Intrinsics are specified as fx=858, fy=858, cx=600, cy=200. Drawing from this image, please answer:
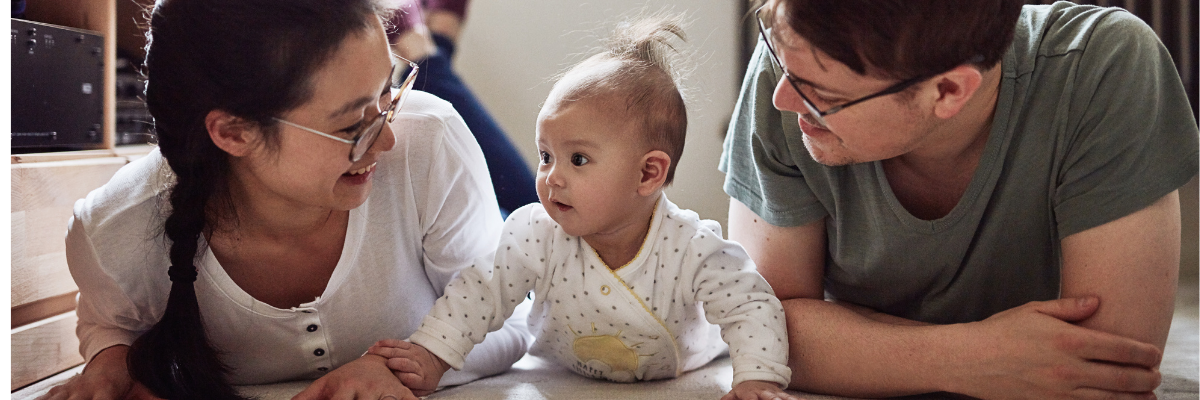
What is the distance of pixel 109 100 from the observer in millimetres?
1790

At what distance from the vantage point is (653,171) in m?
1.26

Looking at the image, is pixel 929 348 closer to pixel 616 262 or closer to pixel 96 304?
pixel 616 262

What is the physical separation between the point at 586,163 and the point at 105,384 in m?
0.72

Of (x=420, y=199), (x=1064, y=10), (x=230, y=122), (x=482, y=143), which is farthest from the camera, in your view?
(x=482, y=143)

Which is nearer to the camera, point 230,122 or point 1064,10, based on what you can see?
point 230,122

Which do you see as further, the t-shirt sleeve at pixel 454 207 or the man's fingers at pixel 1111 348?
the t-shirt sleeve at pixel 454 207

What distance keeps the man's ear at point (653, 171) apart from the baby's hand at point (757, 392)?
306mm

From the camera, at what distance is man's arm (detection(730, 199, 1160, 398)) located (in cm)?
107

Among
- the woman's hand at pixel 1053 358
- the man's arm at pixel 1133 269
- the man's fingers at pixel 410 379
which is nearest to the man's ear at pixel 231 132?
the man's fingers at pixel 410 379

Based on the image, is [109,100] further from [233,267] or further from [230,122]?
[230,122]

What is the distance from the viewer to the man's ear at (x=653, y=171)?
49.4 inches

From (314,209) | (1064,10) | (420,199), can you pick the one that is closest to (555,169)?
(420,199)

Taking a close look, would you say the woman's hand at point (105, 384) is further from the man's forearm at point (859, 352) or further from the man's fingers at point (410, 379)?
the man's forearm at point (859, 352)

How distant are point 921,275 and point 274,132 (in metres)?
0.94
